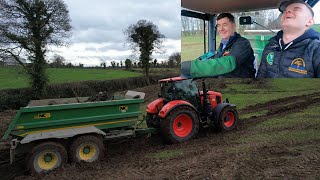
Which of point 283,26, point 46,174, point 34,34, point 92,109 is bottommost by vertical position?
point 46,174

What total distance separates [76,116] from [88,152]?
30.8 inches

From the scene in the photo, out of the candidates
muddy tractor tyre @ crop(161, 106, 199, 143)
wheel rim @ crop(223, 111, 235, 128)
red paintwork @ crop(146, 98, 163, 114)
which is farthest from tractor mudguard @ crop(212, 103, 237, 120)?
red paintwork @ crop(146, 98, 163, 114)

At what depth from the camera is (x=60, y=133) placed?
7250mm

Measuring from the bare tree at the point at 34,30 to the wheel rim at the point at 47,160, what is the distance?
15065 mm

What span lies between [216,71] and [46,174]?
3.75 m

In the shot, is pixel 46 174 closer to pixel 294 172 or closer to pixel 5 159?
pixel 5 159

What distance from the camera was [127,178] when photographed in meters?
6.34

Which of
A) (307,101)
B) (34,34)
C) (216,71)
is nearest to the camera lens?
(216,71)

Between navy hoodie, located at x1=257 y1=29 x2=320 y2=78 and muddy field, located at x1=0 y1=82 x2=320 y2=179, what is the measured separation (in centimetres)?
161

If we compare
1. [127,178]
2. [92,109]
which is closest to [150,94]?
[92,109]

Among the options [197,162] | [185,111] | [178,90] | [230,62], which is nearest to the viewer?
[230,62]

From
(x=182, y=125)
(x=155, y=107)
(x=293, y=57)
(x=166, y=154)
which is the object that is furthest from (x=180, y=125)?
(x=293, y=57)

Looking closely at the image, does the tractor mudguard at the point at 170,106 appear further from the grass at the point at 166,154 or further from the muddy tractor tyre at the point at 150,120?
the grass at the point at 166,154

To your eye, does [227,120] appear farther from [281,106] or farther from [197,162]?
[281,106]
